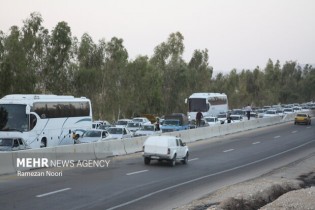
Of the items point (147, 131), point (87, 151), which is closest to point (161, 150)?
point (87, 151)

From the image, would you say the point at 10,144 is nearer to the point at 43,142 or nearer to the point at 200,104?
the point at 43,142

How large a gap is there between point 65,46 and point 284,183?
123ft

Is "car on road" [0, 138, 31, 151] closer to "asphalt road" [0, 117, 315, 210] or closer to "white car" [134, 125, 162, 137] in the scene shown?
"asphalt road" [0, 117, 315, 210]

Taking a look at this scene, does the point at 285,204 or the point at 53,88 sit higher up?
the point at 53,88

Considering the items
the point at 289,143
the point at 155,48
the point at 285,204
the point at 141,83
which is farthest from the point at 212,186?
the point at 155,48

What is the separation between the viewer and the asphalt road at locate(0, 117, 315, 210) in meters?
16.2

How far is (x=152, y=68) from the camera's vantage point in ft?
243

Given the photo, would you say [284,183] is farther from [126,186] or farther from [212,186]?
[126,186]

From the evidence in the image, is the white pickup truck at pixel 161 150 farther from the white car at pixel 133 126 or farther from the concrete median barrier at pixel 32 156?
the white car at pixel 133 126

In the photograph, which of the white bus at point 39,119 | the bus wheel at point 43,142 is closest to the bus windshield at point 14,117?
the white bus at point 39,119

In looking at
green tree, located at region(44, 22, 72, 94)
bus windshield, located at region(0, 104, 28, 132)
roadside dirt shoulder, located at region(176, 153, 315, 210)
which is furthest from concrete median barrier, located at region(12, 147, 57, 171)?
green tree, located at region(44, 22, 72, 94)

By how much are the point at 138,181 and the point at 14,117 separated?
12971 mm

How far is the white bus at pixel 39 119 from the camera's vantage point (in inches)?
1234

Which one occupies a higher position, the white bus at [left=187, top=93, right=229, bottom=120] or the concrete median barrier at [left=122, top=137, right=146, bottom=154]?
the white bus at [left=187, top=93, right=229, bottom=120]
